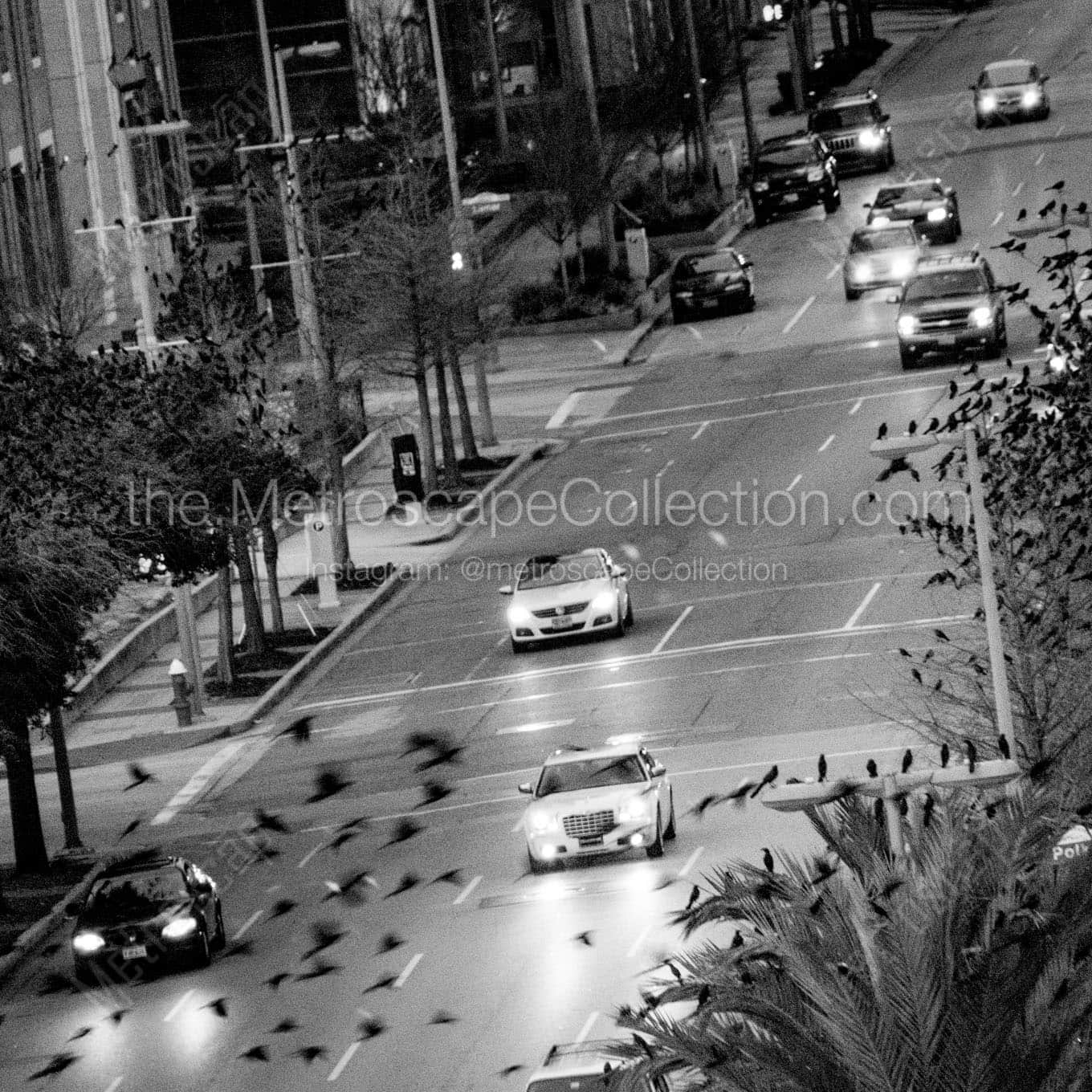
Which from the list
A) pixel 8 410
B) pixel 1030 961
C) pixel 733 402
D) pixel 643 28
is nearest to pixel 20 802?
pixel 8 410

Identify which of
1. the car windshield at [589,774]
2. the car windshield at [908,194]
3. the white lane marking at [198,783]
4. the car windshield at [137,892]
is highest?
the car windshield at [908,194]

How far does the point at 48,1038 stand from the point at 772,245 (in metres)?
44.7

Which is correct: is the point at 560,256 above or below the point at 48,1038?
above

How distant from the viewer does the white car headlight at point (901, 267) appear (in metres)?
56.6

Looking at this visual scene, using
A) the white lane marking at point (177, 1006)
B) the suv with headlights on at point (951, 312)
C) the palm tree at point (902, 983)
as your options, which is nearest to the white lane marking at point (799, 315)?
the suv with headlights on at point (951, 312)

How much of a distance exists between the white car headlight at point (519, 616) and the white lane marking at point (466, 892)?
1102cm

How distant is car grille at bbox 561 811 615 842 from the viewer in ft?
88.2

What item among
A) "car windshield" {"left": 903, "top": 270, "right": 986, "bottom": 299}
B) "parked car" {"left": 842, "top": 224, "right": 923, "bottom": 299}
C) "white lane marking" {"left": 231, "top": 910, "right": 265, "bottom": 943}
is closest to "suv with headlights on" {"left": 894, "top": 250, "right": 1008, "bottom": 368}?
"car windshield" {"left": 903, "top": 270, "right": 986, "bottom": 299}

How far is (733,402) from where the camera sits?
5128 cm

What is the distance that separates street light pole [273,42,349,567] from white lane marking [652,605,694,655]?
7.24m

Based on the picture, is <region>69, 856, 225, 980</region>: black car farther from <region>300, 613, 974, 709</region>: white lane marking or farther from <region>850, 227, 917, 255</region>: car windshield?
<region>850, 227, 917, 255</region>: car windshield

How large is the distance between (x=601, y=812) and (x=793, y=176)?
4264 centimetres

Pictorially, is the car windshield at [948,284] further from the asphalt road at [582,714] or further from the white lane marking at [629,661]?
the white lane marking at [629,661]

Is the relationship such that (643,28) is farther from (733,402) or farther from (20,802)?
(20,802)
